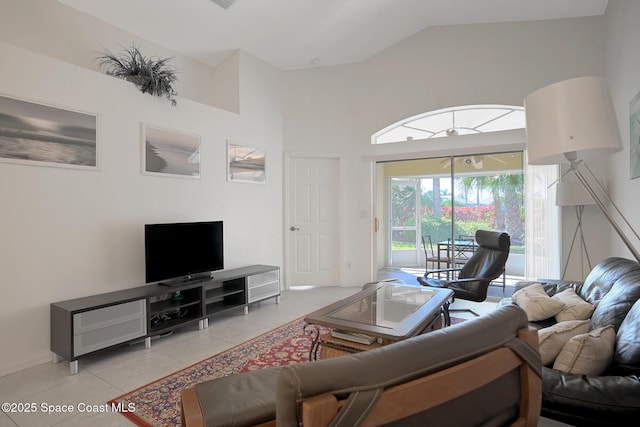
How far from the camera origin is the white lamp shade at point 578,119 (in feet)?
4.69

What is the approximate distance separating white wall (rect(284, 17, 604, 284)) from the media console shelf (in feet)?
7.23

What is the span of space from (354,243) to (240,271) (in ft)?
6.95

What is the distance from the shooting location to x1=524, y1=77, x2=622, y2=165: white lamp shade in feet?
4.69

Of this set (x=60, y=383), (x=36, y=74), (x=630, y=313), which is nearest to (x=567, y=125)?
(x=630, y=313)

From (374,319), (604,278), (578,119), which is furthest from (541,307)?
(578,119)

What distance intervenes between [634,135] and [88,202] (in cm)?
486

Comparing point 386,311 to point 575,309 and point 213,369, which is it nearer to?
point 575,309

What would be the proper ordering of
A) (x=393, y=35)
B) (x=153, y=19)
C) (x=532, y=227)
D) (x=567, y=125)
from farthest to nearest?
1. (x=393, y=35)
2. (x=532, y=227)
3. (x=153, y=19)
4. (x=567, y=125)

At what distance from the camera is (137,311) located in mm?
2984

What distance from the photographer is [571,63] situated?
4172 mm

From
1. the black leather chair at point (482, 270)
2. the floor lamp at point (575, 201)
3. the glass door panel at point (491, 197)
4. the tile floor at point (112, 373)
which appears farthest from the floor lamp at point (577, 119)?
the glass door panel at point (491, 197)

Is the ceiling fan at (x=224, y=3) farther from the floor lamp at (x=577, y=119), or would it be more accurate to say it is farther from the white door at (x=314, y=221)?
the floor lamp at (x=577, y=119)

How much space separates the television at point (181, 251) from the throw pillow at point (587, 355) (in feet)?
10.8

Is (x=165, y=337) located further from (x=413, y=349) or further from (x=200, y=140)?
(x=413, y=349)
